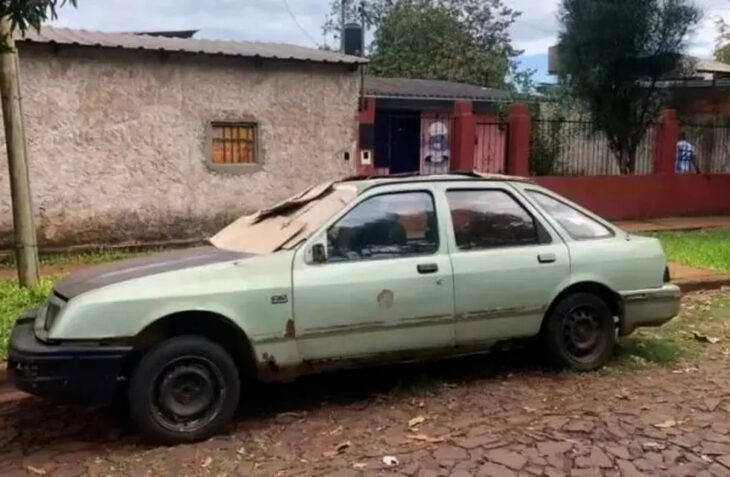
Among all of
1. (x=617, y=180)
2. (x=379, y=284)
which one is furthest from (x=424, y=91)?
(x=379, y=284)

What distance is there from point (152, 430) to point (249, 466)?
62 cm

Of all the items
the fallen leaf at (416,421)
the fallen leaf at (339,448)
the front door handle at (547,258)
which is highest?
the front door handle at (547,258)

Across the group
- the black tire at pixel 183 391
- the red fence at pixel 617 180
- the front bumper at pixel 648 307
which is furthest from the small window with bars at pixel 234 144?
the black tire at pixel 183 391

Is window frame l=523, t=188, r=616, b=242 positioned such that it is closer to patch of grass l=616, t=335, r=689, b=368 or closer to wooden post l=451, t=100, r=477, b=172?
patch of grass l=616, t=335, r=689, b=368

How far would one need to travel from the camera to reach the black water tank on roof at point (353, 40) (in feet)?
51.8

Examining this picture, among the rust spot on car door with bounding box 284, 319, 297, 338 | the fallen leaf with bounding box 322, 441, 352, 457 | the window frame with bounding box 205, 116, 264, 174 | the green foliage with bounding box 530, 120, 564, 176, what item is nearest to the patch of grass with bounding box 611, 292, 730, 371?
the fallen leaf with bounding box 322, 441, 352, 457

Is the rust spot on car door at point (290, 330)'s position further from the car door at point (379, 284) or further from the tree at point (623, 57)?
the tree at point (623, 57)

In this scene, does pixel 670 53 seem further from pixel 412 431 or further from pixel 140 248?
pixel 412 431

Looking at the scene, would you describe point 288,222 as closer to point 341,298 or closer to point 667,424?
point 341,298

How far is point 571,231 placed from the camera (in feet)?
20.1

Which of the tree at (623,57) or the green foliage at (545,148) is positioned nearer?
the green foliage at (545,148)

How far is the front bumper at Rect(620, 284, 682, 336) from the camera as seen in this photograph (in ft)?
20.1

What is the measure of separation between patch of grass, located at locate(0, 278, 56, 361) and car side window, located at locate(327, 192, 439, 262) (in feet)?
10.1

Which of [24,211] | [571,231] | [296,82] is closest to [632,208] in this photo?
[296,82]
